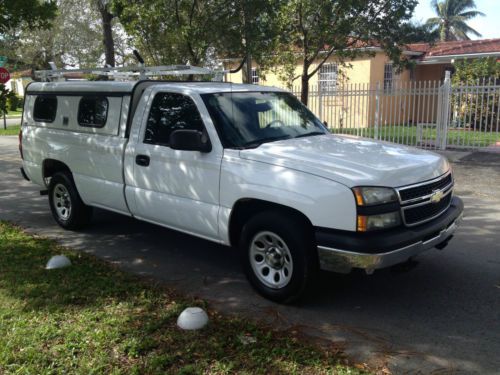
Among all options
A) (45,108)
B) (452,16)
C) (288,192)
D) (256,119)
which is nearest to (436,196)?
(288,192)

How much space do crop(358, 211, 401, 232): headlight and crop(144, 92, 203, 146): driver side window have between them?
6.17ft

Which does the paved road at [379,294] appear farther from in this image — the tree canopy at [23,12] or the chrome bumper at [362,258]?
the tree canopy at [23,12]

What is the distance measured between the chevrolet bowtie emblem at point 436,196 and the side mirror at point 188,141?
6.60ft

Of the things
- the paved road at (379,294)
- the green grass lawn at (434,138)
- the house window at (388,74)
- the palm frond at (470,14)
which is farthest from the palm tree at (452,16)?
the paved road at (379,294)

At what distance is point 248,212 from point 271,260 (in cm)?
51

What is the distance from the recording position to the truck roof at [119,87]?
5.22 metres

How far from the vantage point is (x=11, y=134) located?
73.7ft

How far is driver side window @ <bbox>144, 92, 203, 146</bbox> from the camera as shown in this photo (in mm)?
4964

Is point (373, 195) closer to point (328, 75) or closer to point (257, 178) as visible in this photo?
point (257, 178)

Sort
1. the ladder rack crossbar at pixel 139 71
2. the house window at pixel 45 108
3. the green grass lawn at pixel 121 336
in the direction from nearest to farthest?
the green grass lawn at pixel 121 336
the ladder rack crossbar at pixel 139 71
the house window at pixel 45 108

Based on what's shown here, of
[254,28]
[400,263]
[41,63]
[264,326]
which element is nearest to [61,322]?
[264,326]

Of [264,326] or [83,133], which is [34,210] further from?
[264,326]

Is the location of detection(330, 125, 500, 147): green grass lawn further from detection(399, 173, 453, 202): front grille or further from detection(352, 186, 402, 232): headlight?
detection(352, 186, 402, 232): headlight

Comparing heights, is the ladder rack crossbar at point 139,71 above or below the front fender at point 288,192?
above
